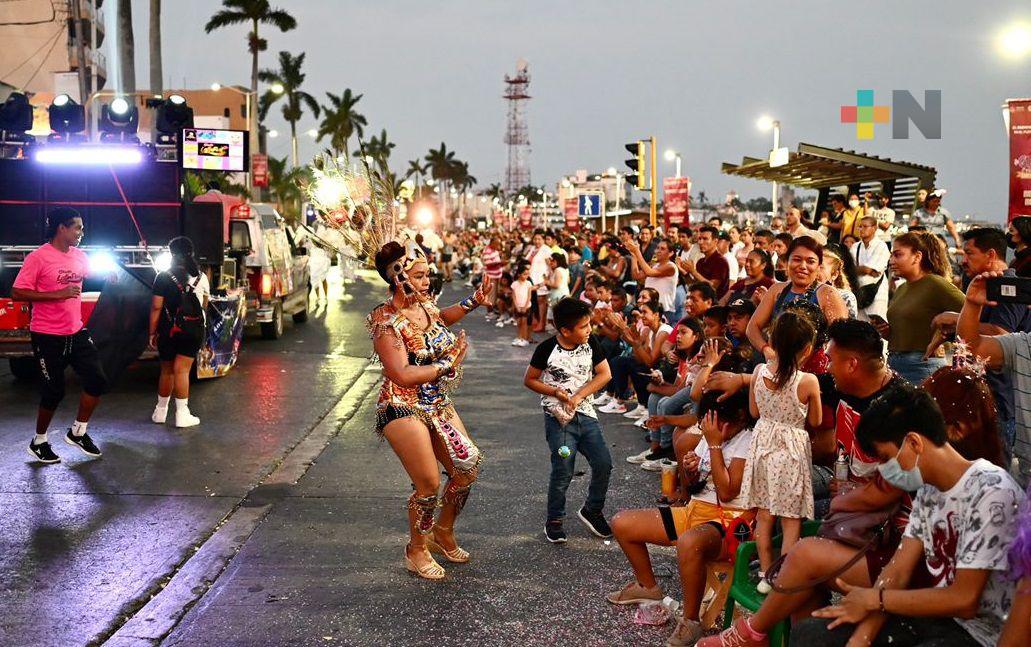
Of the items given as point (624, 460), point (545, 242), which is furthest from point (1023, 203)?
point (545, 242)

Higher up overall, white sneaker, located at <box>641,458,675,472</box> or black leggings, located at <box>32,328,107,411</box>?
black leggings, located at <box>32,328,107,411</box>

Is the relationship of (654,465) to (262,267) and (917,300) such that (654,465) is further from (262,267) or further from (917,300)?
(262,267)

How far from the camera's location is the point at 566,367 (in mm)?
6348

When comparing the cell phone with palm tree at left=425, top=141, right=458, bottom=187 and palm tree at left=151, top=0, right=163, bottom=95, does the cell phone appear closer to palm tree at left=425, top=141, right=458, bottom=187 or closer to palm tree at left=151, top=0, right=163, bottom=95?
palm tree at left=151, top=0, right=163, bottom=95

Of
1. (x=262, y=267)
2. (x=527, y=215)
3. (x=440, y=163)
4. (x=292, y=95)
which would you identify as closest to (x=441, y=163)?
(x=440, y=163)

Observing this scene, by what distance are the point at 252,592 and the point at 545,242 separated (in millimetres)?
14282

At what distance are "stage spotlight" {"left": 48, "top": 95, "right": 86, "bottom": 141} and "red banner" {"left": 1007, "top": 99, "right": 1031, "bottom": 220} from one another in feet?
37.4

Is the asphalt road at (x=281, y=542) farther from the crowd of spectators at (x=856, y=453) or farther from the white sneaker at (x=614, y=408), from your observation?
the crowd of spectators at (x=856, y=453)

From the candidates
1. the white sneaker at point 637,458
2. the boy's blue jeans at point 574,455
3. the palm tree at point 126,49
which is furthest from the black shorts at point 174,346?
the palm tree at point 126,49

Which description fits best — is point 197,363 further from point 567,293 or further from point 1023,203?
point 1023,203

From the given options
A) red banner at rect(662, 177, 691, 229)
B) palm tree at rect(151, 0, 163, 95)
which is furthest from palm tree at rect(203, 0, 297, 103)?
red banner at rect(662, 177, 691, 229)

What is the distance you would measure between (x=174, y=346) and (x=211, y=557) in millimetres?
4465

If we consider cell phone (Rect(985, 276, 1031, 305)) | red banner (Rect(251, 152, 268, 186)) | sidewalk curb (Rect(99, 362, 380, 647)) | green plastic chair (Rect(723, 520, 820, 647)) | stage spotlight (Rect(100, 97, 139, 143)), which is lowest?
sidewalk curb (Rect(99, 362, 380, 647))

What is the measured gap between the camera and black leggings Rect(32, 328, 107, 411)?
8281 mm
